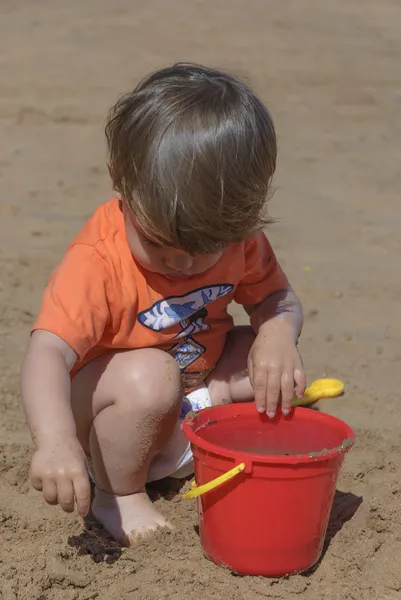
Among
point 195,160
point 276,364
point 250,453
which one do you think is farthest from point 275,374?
point 195,160

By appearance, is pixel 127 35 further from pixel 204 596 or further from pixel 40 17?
pixel 204 596

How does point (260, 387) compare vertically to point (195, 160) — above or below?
below

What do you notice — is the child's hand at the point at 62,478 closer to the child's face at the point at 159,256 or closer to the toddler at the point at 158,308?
the toddler at the point at 158,308

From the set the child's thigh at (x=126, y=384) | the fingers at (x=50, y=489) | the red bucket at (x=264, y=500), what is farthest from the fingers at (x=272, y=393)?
the fingers at (x=50, y=489)

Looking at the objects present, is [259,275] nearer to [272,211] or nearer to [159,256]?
[159,256]

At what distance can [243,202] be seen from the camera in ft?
6.33

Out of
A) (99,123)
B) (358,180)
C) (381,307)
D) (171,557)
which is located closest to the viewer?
(171,557)

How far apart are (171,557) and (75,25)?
6.56 metres

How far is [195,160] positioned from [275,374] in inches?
22.1

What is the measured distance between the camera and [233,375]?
257cm

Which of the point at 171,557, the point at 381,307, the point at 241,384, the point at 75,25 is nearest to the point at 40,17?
the point at 75,25

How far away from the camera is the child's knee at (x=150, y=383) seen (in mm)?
2195

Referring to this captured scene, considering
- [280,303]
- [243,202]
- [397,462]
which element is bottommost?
[397,462]

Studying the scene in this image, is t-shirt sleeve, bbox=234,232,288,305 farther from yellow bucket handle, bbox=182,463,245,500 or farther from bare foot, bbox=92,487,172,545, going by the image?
yellow bucket handle, bbox=182,463,245,500
